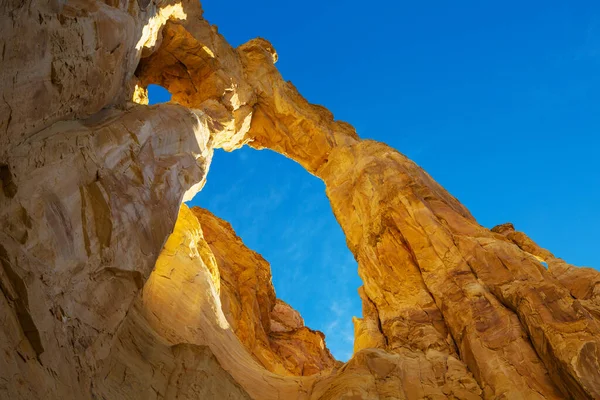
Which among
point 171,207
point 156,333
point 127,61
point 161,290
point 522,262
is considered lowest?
point 156,333

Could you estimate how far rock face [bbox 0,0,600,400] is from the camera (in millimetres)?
7035

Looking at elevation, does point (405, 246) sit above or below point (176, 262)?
above

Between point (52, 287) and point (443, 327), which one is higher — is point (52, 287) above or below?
below

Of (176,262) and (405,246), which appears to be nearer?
(176,262)

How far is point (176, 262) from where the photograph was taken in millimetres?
15320

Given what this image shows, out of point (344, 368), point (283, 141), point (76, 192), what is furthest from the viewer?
point (283, 141)

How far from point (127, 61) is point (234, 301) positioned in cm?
1467

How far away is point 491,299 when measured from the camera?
45.4 ft

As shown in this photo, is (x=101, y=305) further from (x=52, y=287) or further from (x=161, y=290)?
(x=161, y=290)

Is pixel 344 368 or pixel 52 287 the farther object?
pixel 344 368

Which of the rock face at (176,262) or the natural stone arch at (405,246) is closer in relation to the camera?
the rock face at (176,262)

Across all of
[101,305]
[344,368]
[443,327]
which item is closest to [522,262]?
[443,327]

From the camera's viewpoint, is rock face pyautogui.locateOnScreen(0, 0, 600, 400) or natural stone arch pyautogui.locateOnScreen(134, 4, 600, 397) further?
natural stone arch pyautogui.locateOnScreen(134, 4, 600, 397)

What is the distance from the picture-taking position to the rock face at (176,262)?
7.04 metres
